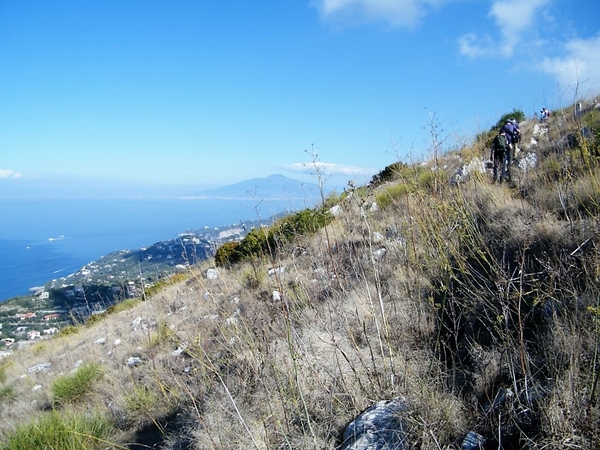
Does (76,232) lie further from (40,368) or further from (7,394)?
(7,394)

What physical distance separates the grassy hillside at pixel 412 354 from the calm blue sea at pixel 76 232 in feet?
3.79

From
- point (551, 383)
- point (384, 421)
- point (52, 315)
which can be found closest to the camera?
point (551, 383)

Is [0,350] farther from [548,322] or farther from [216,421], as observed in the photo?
[548,322]

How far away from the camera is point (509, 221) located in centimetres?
361

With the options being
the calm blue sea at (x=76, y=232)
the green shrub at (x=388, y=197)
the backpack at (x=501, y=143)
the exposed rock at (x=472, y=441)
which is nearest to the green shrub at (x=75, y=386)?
the calm blue sea at (x=76, y=232)

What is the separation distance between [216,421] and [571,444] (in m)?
2.18

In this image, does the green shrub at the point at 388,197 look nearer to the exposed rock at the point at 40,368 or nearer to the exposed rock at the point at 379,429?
the exposed rock at the point at 379,429

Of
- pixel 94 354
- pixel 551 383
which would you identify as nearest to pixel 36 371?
pixel 94 354

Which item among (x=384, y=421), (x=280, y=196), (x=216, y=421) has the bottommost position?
(x=216, y=421)

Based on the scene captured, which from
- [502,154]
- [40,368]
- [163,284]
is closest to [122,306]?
[163,284]

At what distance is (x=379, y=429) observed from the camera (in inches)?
74.4

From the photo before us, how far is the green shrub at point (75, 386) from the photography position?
4457 mm

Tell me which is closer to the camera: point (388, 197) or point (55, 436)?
point (55, 436)

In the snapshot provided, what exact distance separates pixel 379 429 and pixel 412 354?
0.69m
